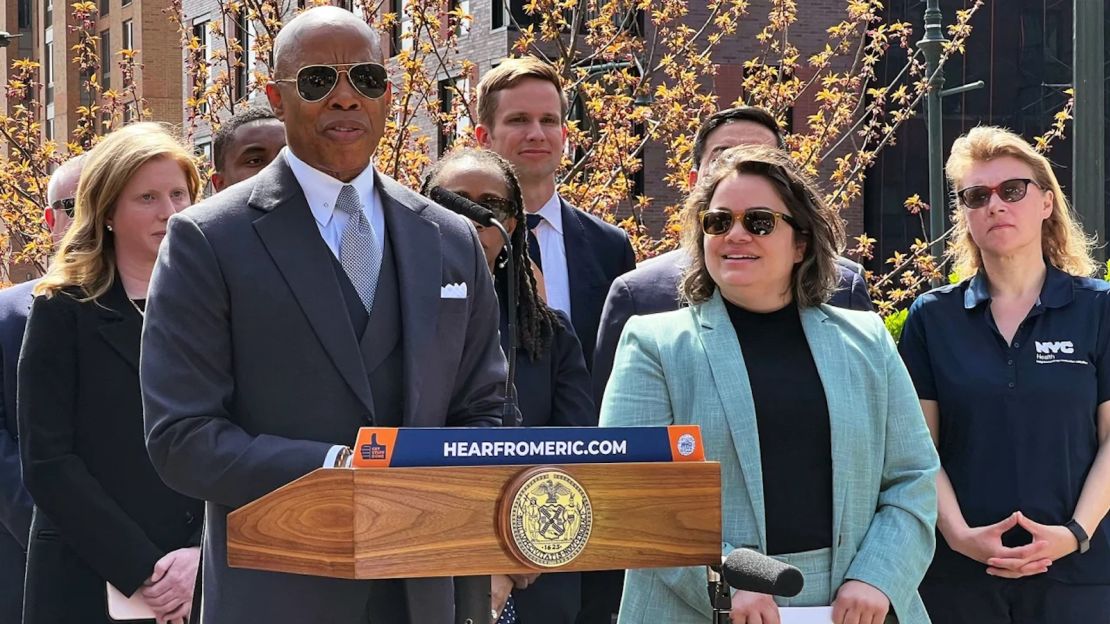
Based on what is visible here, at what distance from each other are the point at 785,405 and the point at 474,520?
1.63m

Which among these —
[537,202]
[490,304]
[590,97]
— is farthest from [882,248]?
[490,304]

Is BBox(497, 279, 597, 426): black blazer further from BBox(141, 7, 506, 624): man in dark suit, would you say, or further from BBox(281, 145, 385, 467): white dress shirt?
BBox(281, 145, 385, 467): white dress shirt

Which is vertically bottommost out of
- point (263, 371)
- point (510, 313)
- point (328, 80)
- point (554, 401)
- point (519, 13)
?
point (554, 401)

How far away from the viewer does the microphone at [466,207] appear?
14.0 ft

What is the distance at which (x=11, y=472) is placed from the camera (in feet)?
18.7

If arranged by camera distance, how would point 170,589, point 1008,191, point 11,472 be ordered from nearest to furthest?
point 170,589
point 11,472
point 1008,191

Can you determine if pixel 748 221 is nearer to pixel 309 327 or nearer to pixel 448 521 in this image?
pixel 309 327

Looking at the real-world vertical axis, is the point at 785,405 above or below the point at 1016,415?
above

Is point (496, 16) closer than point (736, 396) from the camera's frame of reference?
No

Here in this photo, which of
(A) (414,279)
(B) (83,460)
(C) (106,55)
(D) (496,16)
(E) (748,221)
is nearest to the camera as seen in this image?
(A) (414,279)

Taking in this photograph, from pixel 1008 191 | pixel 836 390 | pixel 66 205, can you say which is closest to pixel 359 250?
pixel 836 390

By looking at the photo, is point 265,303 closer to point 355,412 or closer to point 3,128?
point 355,412

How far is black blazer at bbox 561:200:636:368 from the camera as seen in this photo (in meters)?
6.50

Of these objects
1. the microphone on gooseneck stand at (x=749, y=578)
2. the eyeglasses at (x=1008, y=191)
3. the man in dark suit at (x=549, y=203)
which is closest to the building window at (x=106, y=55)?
the man in dark suit at (x=549, y=203)
